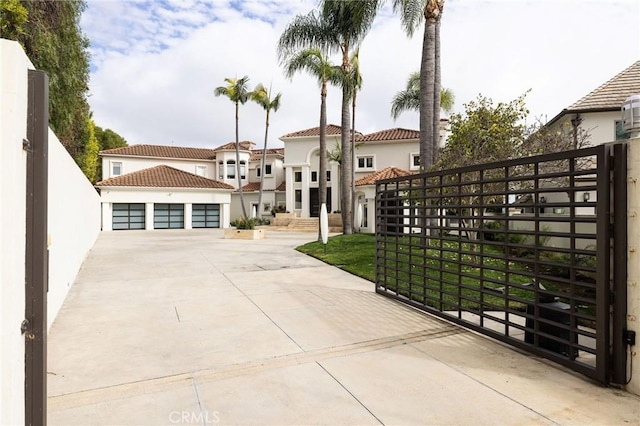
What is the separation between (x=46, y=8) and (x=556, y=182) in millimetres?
20911

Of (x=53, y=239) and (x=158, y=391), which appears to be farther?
(x=53, y=239)

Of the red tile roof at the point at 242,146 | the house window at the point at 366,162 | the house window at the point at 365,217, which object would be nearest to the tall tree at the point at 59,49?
the house window at the point at 365,217

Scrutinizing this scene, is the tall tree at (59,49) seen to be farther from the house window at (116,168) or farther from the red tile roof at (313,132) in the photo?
the house window at (116,168)

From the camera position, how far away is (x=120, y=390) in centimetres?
370

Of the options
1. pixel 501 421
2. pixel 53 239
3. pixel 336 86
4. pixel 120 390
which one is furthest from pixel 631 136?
pixel 336 86

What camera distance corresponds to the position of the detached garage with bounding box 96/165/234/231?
32344 millimetres

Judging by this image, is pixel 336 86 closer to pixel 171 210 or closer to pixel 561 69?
pixel 561 69

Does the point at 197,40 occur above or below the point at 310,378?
above

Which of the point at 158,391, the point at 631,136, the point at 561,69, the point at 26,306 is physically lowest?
the point at 158,391

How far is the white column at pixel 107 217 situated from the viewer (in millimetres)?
31766

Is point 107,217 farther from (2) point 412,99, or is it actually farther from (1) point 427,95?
(1) point 427,95

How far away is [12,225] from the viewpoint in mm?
1936

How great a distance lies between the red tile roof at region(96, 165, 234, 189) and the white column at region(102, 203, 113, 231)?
182cm

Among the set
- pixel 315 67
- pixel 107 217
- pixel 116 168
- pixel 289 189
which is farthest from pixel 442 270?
pixel 116 168
